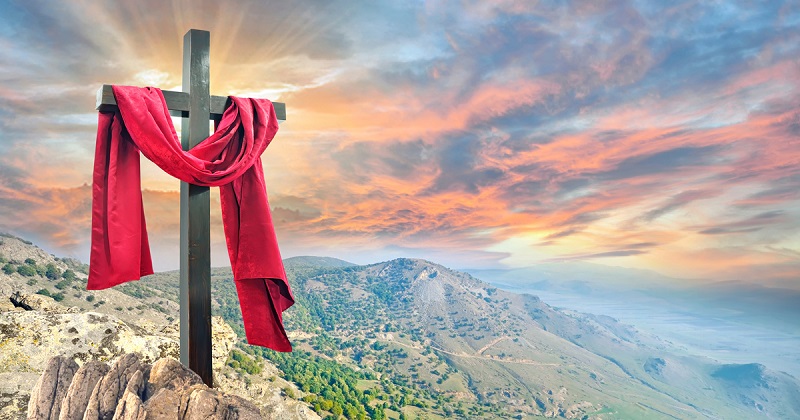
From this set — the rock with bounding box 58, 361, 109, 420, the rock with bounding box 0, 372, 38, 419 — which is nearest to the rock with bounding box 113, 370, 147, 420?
the rock with bounding box 58, 361, 109, 420

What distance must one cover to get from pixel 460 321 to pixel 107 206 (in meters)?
89.0

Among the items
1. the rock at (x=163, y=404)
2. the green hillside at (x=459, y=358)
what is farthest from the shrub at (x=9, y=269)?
the rock at (x=163, y=404)

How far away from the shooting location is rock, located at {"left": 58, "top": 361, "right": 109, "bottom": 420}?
4195 millimetres

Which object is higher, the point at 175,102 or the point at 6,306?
the point at 175,102

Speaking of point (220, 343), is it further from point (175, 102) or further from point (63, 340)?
point (175, 102)

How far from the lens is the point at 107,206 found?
494 centimetres

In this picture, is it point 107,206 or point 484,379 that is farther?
point 484,379

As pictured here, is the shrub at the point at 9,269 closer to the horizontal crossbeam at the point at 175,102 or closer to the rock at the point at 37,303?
the rock at the point at 37,303

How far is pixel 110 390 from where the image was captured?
4168 mm

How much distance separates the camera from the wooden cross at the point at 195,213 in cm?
491

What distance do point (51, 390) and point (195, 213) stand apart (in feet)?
5.99

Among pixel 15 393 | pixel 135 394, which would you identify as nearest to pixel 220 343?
pixel 15 393

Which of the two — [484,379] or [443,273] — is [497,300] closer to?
[443,273]

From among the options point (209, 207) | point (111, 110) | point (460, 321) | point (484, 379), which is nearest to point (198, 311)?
point (209, 207)
